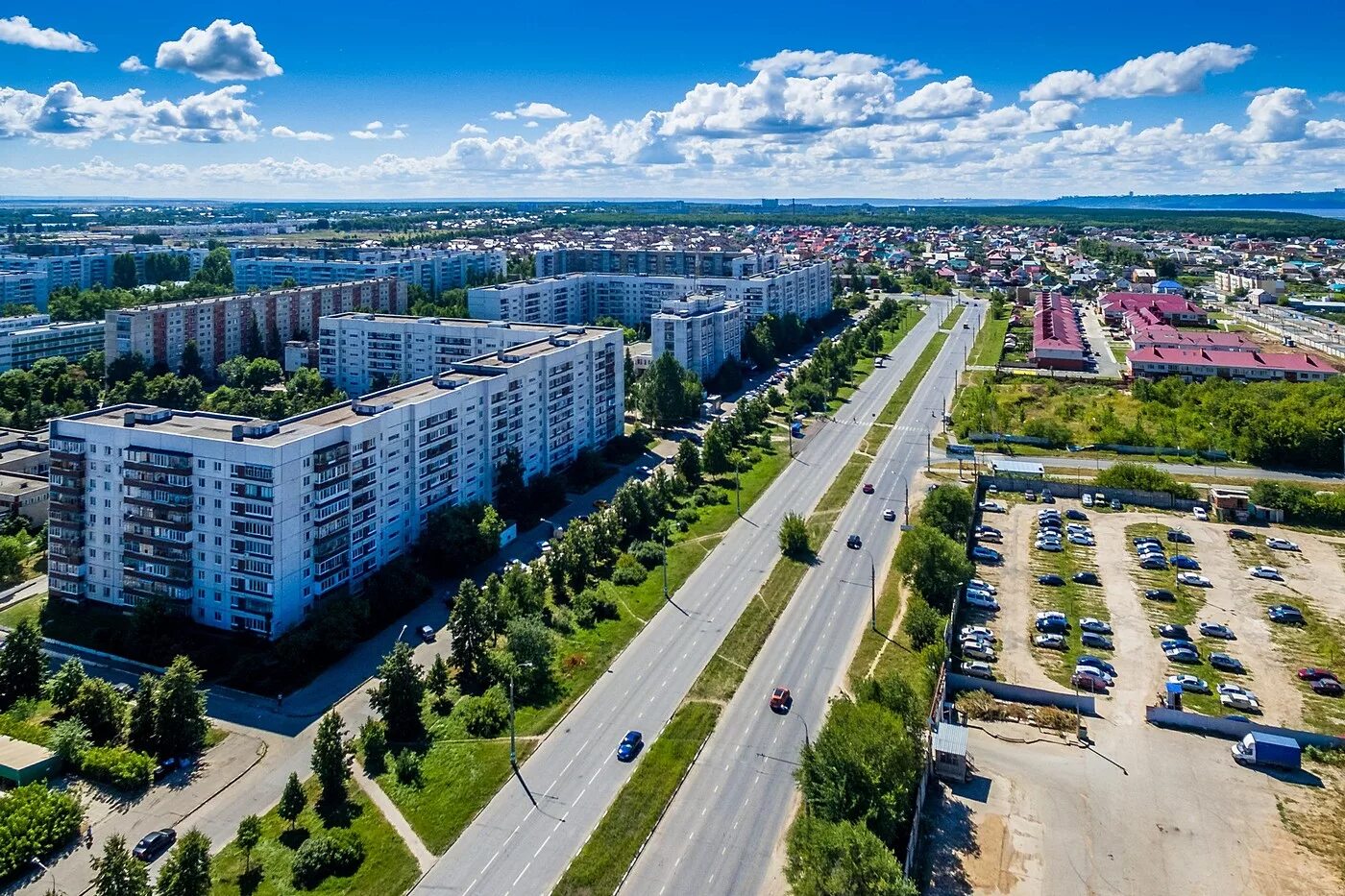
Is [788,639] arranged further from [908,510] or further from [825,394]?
[825,394]

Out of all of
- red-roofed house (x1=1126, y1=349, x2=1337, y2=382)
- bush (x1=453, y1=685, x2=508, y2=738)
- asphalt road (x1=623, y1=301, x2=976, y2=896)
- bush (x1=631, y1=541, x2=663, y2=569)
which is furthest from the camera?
red-roofed house (x1=1126, y1=349, x2=1337, y2=382)

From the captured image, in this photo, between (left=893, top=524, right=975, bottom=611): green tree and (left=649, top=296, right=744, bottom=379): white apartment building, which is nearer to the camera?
(left=893, top=524, right=975, bottom=611): green tree

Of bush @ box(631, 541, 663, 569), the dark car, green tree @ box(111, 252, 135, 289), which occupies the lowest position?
the dark car

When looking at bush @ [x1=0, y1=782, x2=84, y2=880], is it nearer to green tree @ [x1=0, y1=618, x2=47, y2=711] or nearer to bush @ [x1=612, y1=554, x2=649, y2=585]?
green tree @ [x1=0, y1=618, x2=47, y2=711]

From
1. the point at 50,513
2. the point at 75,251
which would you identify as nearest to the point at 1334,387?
the point at 50,513

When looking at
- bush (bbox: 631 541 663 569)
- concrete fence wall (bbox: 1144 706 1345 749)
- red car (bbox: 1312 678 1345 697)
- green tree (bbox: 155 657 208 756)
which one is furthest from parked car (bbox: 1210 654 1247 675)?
green tree (bbox: 155 657 208 756)

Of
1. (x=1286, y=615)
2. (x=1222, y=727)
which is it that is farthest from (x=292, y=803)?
(x=1286, y=615)

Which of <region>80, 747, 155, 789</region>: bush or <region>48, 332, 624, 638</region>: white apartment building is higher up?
<region>48, 332, 624, 638</region>: white apartment building
